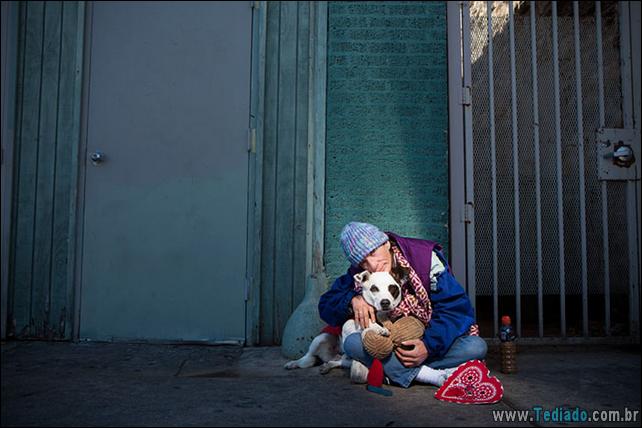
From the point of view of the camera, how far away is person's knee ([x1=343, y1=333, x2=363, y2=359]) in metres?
2.67

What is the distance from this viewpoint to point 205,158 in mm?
3807

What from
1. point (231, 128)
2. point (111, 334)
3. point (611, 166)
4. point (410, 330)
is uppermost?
point (231, 128)

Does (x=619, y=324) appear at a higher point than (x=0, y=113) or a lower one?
lower

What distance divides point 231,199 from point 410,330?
1699 millimetres

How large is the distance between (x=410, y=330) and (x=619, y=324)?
80.8 inches

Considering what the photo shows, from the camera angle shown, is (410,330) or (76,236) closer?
(410,330)

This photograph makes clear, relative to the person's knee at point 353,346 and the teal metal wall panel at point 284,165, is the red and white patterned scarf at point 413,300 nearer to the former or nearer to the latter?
the person's knee at point 353,346

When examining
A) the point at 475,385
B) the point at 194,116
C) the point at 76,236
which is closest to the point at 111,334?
the point at 76,236

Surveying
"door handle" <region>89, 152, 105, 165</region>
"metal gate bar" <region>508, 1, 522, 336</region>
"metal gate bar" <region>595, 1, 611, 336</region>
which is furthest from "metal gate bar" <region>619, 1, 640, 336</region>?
"door handle" <region>89, 152, 105, 165</region>

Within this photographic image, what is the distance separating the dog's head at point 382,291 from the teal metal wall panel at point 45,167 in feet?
7.39

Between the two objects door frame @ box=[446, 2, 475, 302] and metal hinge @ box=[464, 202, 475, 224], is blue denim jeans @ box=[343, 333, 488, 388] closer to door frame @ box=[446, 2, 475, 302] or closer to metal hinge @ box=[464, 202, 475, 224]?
door frame @ box=[446, 2, 475, 302]

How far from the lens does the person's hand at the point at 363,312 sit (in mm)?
2623

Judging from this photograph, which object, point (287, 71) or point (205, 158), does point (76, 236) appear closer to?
point (205, 158)

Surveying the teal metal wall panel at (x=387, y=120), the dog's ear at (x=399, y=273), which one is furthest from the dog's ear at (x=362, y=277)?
the teal metal wall panel at (x=387, y=120)
